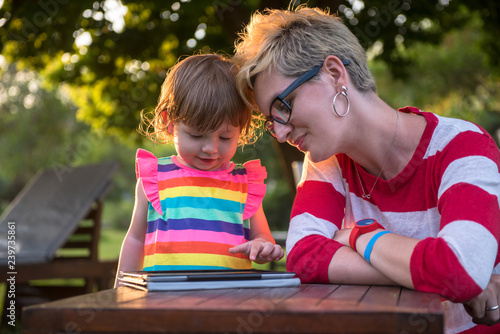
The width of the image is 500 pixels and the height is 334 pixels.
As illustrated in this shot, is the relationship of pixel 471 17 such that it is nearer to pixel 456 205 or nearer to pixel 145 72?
pixel 145 72

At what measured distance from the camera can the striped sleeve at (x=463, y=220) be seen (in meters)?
1.37

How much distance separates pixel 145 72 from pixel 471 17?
4.86 metres

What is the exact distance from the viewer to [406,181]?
1825mm

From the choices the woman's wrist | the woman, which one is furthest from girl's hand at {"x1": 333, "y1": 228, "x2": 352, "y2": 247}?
the woman's wrist

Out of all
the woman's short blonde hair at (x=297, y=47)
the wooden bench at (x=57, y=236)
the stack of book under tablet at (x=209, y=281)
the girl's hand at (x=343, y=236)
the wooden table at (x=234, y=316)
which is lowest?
the wooden bench at (x=57, y=236)

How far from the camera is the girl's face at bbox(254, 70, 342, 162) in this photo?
1808 millimetres

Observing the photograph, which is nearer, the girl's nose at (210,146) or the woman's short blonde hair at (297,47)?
the woman's short blonde hair at (297,47)

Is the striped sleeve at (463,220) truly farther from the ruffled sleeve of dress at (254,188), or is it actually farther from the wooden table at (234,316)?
the ruffled sleeve of dress at (254,188)

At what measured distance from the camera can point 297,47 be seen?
1.85 m

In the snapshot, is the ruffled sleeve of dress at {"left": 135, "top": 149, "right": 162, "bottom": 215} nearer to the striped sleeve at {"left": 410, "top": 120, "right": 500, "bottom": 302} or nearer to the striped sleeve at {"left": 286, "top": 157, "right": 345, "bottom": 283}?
the striped sleeve at {"left": 286, "top": 157, "right": 345, "bottom": 283}

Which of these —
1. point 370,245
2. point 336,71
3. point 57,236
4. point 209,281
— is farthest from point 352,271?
point 57,236

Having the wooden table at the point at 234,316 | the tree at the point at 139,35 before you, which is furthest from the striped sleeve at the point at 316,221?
the tree at the point at 139,35

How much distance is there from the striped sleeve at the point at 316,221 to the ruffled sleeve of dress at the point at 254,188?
0.82 ft

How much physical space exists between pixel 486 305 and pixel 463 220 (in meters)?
0.27
